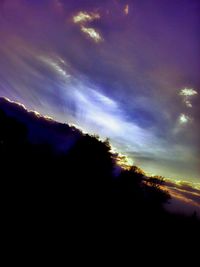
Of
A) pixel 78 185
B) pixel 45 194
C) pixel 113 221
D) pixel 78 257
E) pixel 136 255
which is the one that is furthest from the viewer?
pixel 78 185

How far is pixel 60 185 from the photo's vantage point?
22031 millimetres

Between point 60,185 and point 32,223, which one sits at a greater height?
point 60,185

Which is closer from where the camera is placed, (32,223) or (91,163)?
(32,223)

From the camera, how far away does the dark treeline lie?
548 inches

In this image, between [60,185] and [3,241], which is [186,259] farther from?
[3,241]

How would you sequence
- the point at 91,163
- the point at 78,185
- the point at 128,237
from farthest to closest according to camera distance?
the point at 91,163 < the point at 78,185 < the point at 128,237

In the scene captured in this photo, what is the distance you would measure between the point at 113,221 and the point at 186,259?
6947mm

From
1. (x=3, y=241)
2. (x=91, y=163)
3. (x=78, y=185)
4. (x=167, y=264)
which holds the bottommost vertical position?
(x=3, y=241)

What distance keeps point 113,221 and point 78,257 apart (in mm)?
9149

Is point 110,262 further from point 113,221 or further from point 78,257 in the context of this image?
point 113,221

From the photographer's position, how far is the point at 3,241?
8.42 m

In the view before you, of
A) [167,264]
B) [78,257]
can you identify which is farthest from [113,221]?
[78,257]

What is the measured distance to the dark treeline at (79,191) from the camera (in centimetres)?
1392

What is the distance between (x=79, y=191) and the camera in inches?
899
